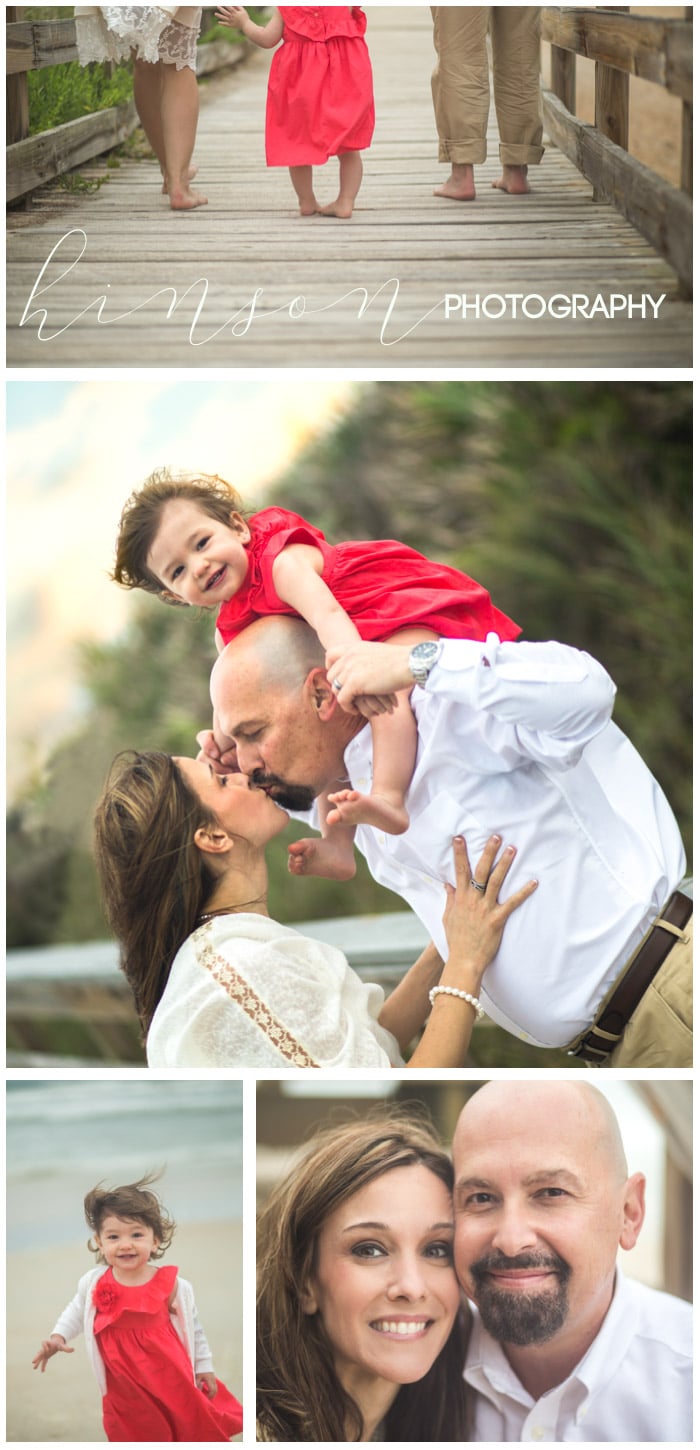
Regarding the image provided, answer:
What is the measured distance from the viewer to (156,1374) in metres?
2.32

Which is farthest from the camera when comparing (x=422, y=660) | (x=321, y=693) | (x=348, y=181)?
(x=348, y=181)

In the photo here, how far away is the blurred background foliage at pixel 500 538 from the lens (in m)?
2.27

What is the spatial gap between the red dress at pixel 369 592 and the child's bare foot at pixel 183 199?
19.8 inches

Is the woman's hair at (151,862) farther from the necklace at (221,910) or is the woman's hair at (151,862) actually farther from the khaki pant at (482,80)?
the khaki pant at (482,80)

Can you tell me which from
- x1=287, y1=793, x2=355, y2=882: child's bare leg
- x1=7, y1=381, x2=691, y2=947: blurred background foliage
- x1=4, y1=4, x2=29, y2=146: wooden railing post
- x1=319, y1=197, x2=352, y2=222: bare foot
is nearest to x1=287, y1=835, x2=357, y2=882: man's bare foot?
x1=287, y1=793, x2=355, y2=882: child's bare leg

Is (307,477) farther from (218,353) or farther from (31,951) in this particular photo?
(31,951)

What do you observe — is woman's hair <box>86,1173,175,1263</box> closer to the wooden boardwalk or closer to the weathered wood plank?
the wooden boardwalk

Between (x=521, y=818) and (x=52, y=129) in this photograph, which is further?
(x=52, y=129)

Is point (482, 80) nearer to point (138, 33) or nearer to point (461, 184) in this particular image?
point (461, 184)

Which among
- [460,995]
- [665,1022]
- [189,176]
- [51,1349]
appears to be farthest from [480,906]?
[189,176]

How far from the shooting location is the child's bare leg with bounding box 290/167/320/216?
2.27 m

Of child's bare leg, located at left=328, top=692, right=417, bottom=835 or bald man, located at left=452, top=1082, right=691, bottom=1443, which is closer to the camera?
child's bare leg, located at left=328, top=692, right=417, bottom=835

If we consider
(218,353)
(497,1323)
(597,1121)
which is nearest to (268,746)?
(218,353)

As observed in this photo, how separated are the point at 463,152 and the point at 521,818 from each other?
1009 mm
